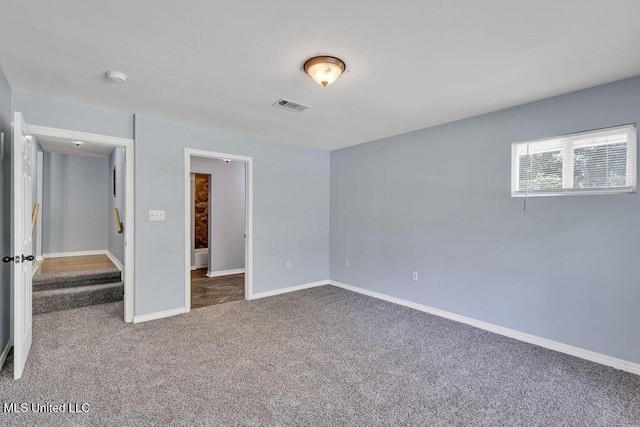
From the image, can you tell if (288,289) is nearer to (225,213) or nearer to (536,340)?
(225,213)

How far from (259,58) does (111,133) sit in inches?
86.6

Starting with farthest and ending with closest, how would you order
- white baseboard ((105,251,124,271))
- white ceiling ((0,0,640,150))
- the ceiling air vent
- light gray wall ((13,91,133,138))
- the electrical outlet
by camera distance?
white baseboard ((105,251,124,271)) < the electrical outlet < the ceiling air vent < light gray wall ((13,91,133,138)) < white ceiling ((0,0,640,150))

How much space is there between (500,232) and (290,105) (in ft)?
8.58

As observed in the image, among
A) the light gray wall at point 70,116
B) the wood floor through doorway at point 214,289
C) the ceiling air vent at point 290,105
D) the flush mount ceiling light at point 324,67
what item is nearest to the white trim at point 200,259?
the wood floor through doorway at point 214,289

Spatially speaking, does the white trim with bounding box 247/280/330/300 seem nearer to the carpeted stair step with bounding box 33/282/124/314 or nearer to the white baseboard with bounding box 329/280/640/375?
the white baseboard with bounding box 329/280/640/375

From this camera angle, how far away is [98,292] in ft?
13.5

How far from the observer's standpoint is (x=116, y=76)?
8.11 feet

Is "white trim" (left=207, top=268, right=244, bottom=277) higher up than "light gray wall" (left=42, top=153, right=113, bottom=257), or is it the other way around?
"light gray wall" (left=42, top=153, right=113, bottom=257)

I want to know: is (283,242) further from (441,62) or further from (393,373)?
(441,62)

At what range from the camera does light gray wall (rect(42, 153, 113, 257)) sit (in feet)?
20.2

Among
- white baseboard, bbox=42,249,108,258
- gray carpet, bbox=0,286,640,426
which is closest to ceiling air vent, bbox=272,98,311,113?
gray carpet, bbox=0,286,640,426

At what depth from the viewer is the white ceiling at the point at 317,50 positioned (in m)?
1.70

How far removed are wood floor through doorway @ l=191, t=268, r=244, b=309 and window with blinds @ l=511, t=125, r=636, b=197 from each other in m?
3.96

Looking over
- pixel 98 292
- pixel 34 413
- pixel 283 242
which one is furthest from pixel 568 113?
pixel 98 292
